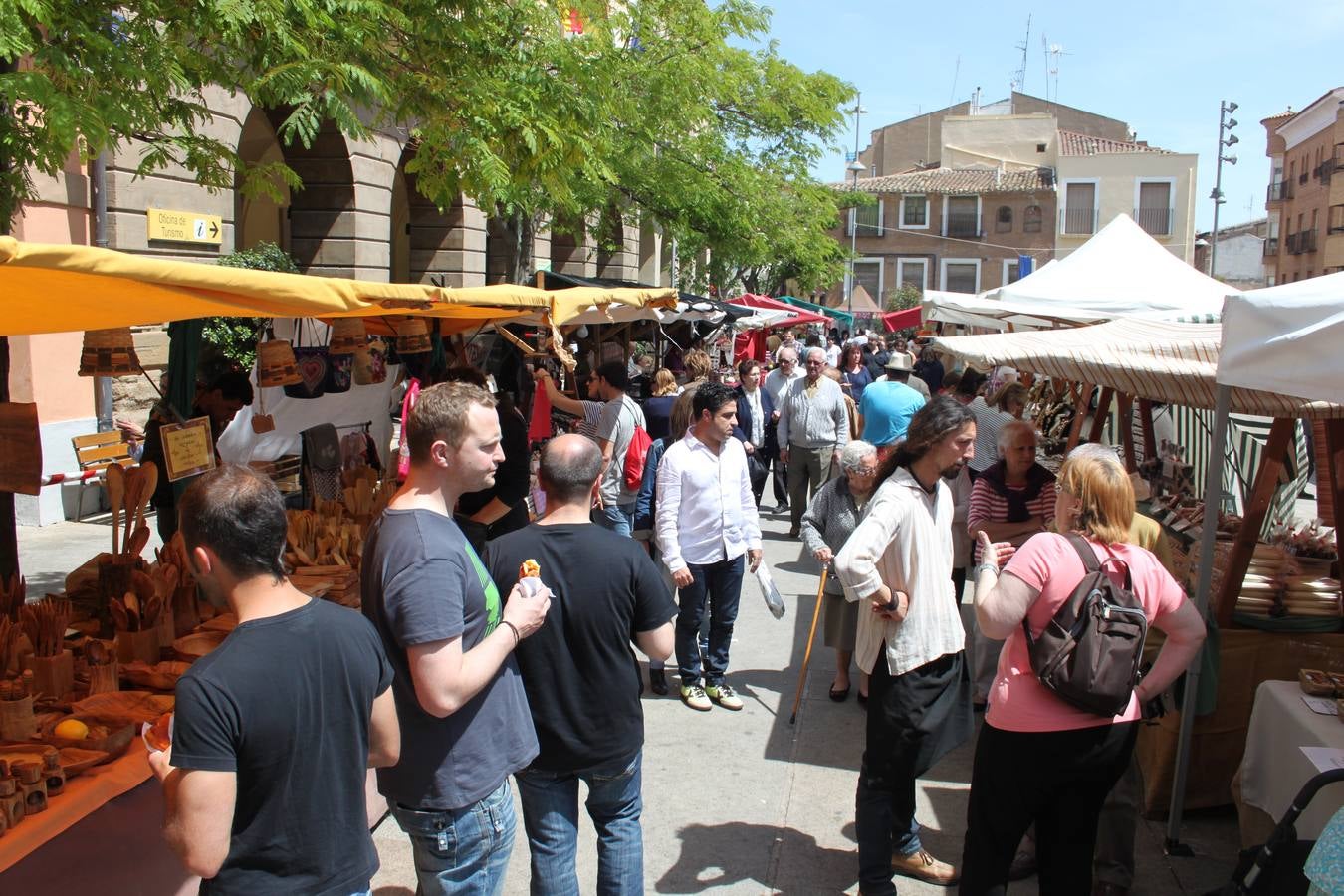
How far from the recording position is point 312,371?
631cm

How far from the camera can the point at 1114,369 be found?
4.86 m

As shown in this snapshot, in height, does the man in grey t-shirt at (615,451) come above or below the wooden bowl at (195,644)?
above

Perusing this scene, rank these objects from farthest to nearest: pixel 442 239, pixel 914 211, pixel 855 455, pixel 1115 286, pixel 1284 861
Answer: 1. pixel 914 211
2. pixel 442 239
3. pixel 1115 286
4. pixel 855 455
5. pixel 1284 861

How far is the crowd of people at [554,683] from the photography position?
2.06 m

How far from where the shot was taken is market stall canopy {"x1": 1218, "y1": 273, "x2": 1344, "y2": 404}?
2.76m

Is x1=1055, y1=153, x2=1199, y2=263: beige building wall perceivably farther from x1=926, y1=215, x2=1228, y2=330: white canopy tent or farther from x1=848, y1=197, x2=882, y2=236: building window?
x1=926, y1=215, x2=1228, y2=330: white canopy tent

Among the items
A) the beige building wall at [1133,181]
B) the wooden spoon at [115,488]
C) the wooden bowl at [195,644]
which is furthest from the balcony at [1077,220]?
the wooden bowl at [195,644]

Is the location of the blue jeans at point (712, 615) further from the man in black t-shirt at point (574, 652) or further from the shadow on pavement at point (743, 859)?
the man in black t-shirt at point (574, 652)

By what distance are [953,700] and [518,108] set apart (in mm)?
4638

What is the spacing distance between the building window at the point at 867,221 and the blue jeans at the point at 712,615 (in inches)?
2181

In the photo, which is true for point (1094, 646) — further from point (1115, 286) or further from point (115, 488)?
point (1115, 286)

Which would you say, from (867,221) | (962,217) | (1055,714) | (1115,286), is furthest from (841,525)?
(867,221)

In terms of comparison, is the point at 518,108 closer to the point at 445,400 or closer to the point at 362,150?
the point at 445,400

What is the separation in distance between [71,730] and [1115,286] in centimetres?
837
